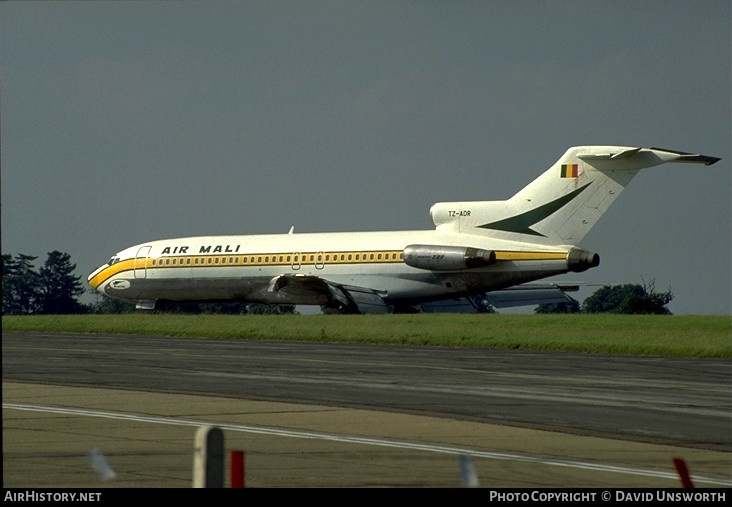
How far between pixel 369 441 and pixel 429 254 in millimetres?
38681

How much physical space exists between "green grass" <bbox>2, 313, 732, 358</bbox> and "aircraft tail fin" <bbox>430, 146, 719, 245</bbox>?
814 centimetres

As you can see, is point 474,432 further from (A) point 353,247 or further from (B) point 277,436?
(A) point 353,247

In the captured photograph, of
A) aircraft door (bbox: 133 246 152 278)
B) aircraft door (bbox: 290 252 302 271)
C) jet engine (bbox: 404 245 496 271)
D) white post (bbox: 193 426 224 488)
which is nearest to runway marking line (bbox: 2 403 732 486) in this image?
white post (bbox: 193 426 224 488)

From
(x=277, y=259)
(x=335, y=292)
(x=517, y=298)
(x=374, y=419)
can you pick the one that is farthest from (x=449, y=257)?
(x=374, y=419)

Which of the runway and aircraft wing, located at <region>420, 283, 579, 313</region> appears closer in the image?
the runway

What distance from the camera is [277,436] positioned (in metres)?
16.1

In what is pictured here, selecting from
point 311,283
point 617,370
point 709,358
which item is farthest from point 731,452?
point 311,283

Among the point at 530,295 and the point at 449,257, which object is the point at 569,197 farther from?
the point at 530,295

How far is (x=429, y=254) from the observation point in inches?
2135

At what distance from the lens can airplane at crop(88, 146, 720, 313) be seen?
53.5 meters

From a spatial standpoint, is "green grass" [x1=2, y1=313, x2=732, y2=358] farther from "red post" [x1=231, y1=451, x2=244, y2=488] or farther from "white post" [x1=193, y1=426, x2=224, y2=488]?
"white post" [x1=193, y1=426, x2=224, y2=488]

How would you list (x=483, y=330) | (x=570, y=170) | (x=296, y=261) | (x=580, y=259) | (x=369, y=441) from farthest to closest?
1. (x=296, y=261)
2. (x=570, y=170)
3. (x=580, y=259)
4. (x=483, y=330)
5. (x=369, y=441)

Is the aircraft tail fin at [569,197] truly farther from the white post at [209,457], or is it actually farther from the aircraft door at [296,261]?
the white post at [209,457]
